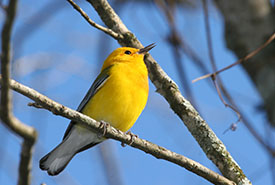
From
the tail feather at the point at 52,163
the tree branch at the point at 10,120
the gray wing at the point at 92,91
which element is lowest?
the tree branch at the point at 10,120

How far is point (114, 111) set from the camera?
5047mm

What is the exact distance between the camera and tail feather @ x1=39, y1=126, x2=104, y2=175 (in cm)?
527

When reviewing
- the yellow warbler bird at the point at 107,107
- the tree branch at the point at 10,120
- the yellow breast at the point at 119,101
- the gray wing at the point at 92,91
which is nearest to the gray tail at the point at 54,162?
the yellow warbler bird at the point at 107,107

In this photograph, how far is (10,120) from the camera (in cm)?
212

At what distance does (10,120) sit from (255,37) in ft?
14.9

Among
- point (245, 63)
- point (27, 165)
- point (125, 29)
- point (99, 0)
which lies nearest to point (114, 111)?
point (125, 29)

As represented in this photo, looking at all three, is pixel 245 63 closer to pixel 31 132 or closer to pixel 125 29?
pixel 125 29

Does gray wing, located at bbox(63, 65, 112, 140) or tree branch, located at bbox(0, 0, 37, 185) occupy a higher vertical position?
gray wing, located at bbox(63, 65, 112, 140)

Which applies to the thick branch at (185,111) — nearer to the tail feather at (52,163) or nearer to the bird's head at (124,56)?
the bird's head at (124,56)

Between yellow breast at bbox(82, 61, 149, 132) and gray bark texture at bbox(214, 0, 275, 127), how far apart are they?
5.50 feet

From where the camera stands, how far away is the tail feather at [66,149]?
17.3ft

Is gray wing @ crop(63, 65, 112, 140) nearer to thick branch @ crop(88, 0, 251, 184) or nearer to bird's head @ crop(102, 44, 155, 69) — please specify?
bird's head @ crop(102, 44, 155, 69)

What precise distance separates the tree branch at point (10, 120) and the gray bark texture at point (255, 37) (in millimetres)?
4249

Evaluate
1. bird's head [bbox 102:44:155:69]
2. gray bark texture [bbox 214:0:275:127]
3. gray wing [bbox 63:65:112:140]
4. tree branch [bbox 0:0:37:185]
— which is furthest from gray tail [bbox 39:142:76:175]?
tree branch [bbox 0:0:37:185]
